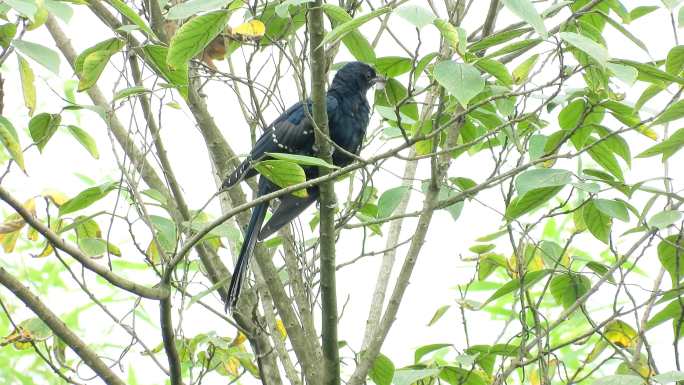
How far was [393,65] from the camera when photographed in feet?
7.83

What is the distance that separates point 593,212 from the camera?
94.2 inches

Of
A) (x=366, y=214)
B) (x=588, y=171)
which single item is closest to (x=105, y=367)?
(x=366, y=214)

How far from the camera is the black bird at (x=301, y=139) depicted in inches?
114

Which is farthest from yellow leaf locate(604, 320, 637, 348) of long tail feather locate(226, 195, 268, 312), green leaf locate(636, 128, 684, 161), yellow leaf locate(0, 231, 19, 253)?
yellow leaf locate(0, 231, 19, 253)

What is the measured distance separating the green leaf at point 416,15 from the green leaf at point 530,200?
2.38 feet

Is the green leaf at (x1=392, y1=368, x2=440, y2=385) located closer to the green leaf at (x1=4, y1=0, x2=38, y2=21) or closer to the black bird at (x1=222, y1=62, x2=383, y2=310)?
the black bird at (x1=222, y1=62, x2=383, y2=310)

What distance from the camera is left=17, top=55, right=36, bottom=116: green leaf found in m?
2.19

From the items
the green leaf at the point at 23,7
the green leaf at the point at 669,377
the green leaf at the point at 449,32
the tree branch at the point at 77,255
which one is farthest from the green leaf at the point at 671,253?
the green leaf at the point at 23,7

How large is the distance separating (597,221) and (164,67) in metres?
1.14

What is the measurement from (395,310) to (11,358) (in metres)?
2.88

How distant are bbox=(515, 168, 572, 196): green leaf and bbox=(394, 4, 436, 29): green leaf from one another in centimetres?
64

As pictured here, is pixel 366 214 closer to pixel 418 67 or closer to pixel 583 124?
pixel 583 124

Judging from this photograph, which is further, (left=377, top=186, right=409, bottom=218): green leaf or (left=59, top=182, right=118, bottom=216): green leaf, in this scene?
(left=377, top=186, right=409, bottom=218): green leaf

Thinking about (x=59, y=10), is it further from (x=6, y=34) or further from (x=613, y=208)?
(x=613, y=208)
